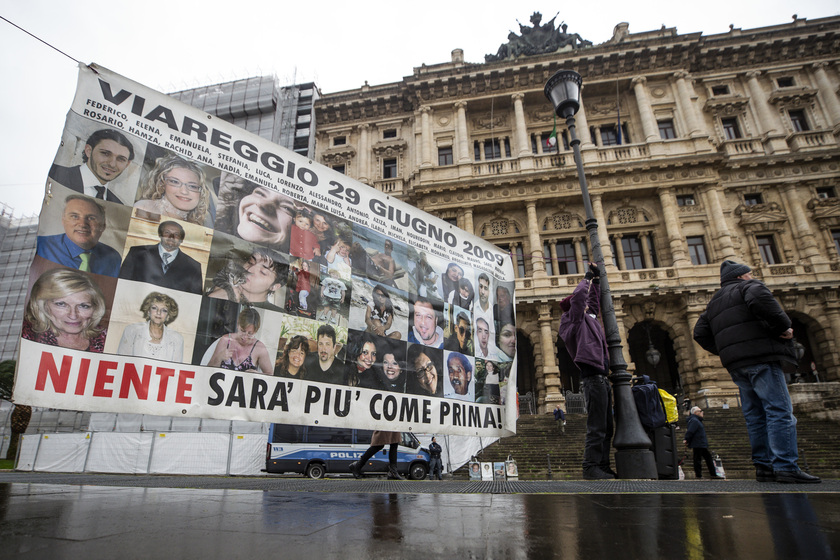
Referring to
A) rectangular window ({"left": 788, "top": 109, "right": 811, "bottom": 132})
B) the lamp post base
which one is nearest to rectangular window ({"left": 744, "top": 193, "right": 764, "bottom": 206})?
rectangular window ({"left": 788, "top": 109, "right": 811, "bottom": 132})

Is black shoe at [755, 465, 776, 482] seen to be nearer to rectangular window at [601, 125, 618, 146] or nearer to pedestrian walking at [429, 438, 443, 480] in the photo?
pedestrian walking at [429, 438, 443, 480]

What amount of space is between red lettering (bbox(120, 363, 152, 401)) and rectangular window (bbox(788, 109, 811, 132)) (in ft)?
103

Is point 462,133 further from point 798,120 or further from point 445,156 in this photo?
point 798,120

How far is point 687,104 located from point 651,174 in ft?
15.4

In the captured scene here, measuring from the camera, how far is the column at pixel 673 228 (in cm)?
2098

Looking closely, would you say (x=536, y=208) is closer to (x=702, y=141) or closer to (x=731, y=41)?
(x=702, y=141)

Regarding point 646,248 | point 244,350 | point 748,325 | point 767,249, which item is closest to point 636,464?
point 748,325

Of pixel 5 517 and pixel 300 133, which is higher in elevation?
pixel 300 133

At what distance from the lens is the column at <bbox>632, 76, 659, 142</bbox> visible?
23359mm

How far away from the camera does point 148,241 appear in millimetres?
3025

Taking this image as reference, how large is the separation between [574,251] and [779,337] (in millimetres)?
19574

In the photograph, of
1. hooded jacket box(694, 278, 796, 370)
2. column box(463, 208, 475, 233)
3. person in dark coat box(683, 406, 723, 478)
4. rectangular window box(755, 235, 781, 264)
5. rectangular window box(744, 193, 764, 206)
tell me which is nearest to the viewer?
hooded jacket box(694, 278, 796, 370)

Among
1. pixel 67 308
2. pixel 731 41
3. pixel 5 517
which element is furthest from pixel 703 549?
pixel 731 41

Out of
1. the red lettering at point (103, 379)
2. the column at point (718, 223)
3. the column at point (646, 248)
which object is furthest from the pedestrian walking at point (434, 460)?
the column at point (718, 223)
